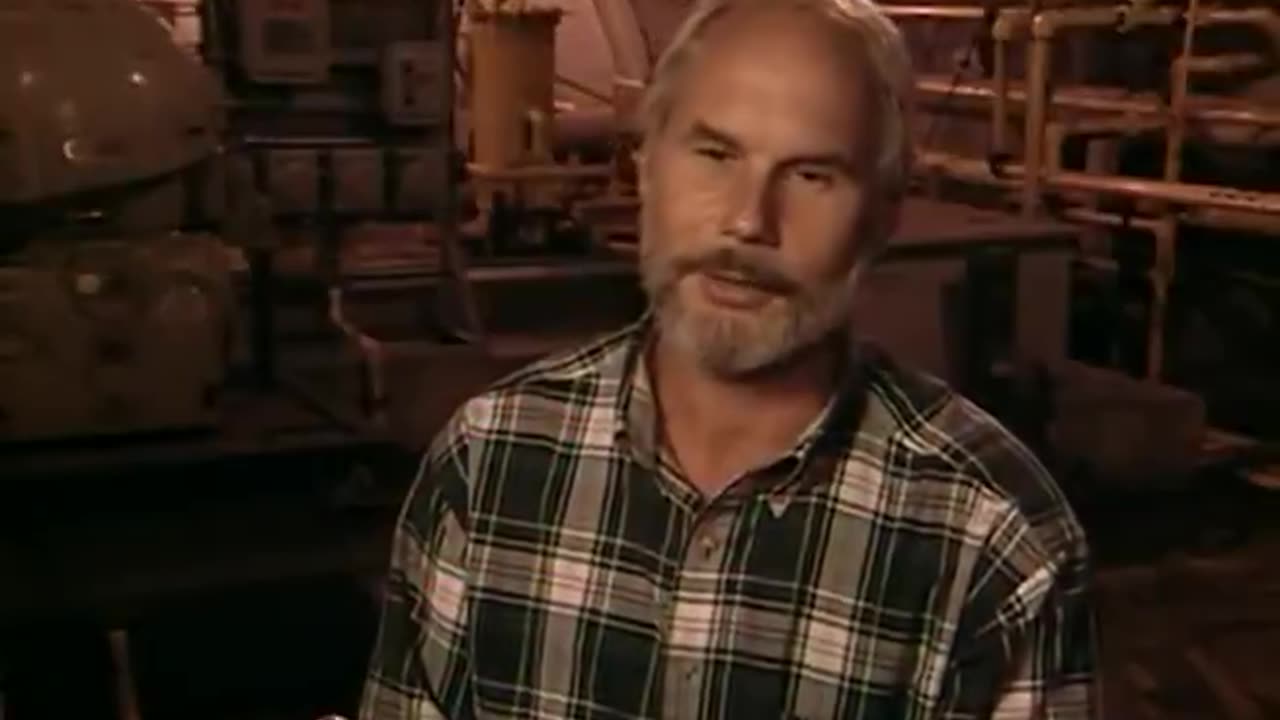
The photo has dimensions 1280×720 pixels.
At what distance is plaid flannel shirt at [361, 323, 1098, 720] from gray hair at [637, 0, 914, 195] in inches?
6.2

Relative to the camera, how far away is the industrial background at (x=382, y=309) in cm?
269

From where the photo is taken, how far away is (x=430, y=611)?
1.29 meters

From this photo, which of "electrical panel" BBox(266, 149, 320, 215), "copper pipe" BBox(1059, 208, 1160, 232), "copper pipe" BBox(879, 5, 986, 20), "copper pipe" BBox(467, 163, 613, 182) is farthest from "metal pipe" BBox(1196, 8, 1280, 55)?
"electrical panel" BBox(266, 149, 320, 215)

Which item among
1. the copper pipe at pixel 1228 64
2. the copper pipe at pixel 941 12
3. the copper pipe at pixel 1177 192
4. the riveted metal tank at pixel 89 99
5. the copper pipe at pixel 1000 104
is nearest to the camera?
the riveted metal tank at pixel 89 99

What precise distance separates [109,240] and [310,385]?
1.61 feet

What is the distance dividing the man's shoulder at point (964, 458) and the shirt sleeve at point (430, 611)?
0.31 meters

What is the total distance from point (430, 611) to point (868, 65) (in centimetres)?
50

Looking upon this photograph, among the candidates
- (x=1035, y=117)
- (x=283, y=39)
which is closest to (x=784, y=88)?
(x=283, y=39)

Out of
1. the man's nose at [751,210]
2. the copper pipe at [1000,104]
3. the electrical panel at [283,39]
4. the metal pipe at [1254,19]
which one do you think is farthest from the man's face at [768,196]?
the copper pipe at [1000,104]

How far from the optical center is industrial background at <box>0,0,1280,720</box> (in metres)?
2.69

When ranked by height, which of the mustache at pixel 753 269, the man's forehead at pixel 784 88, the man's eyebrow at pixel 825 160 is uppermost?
the man's forehead at pixel 784 88

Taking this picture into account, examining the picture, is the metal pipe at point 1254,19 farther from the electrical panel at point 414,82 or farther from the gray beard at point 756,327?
the gray beard at point 756,327

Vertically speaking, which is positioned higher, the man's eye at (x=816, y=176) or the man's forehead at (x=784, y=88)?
the man's forehead at (x=784, y=88)

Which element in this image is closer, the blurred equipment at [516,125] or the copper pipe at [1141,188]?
the copper pipe at [1141,188]
